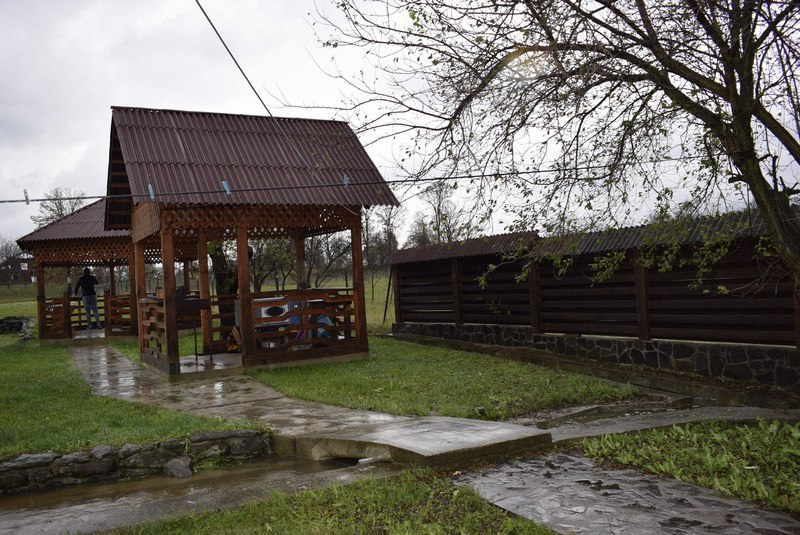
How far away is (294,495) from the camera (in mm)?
4543

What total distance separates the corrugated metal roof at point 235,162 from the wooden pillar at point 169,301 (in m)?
0.73

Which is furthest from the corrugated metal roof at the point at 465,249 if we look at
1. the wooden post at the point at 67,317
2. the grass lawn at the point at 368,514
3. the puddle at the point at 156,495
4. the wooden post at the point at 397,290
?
the wooden post at the point at 67,317

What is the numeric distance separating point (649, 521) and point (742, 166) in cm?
257

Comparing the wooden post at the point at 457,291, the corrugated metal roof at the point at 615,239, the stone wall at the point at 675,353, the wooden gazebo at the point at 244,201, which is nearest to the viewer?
the corrugated metal roof at the point at 615,239

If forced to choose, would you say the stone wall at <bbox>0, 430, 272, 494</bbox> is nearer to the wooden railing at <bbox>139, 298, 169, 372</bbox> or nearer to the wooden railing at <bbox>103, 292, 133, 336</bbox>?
the wooden railing at <bbox>139, 298, 169, 372</bbox>

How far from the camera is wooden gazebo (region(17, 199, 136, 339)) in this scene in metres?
18.6

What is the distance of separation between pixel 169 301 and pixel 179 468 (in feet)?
16.1

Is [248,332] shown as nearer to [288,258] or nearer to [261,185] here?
[261,185]

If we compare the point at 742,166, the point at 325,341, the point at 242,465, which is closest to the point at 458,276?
the point at 325,341

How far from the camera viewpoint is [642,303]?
1005cm

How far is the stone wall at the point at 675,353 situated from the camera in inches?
320

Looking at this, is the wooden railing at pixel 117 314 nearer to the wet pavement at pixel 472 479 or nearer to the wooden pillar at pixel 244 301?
the wooden pillar at pixel 244 301

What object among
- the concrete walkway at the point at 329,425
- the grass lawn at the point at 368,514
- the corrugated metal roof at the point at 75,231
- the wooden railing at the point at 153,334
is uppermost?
the corrugated metal roof at the point at 75,231

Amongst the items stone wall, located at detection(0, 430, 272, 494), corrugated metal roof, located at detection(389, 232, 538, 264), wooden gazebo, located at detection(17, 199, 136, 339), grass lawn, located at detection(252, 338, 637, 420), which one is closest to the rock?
stone wall, located at detection(0, 430, 272, 494)
